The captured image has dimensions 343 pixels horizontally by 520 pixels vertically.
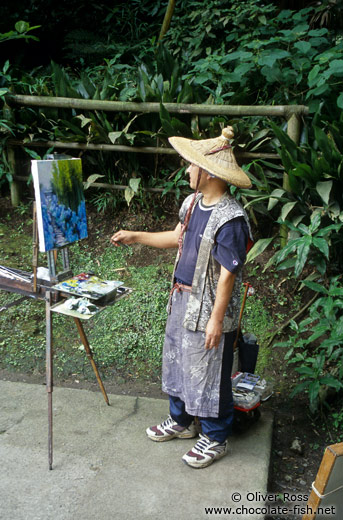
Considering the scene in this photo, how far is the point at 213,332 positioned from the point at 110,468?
886mm

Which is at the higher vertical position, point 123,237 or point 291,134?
point 291,134

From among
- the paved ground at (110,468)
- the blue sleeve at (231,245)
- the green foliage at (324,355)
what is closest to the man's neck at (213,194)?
the blue sleeve at (231,245)

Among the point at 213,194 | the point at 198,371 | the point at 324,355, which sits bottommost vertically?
the point at 324,355

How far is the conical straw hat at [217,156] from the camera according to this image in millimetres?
2455

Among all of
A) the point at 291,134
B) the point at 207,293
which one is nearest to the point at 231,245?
the point at 207,293

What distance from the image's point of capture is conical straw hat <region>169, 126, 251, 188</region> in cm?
246

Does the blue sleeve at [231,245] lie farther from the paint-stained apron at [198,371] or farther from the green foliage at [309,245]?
the green foliage at [309,245]

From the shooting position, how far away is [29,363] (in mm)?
3754

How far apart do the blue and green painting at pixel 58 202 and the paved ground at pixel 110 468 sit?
1076 mm

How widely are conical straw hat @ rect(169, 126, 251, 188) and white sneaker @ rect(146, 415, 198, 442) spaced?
1372mm

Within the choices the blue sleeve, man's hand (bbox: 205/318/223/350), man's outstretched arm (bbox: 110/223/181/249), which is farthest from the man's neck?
man's hand (bbox: 205/318/223/350)

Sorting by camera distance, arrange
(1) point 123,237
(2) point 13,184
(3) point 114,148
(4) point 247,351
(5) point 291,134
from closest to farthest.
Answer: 1. (1) point 123,237
2. (4) point 247,351
3. (5) point 291,134
4. (3) point 114,148
5. (2) point 13,184

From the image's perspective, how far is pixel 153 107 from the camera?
4.42m

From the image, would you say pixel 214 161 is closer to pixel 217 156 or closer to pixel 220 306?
pixel 217 156
